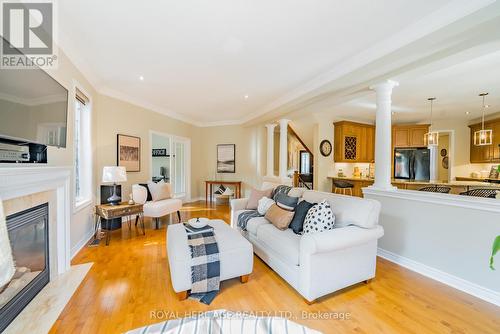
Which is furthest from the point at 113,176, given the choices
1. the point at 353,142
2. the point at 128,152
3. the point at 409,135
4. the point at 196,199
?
the point at 409,135

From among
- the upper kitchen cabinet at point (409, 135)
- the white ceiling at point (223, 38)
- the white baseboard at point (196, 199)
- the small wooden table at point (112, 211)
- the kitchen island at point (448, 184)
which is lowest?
the white baseboard at point (196, 199)

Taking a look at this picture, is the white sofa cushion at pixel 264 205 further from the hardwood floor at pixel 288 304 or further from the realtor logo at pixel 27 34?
the realtor logo at pixel 27 34

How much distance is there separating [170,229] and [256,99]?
3.10 m

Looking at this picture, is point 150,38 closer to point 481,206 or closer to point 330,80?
point 330,80

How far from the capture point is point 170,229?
8.53ft

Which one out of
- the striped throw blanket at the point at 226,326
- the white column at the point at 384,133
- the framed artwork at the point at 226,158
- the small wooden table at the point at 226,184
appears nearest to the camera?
the striped throw blanket at the point at 226,326

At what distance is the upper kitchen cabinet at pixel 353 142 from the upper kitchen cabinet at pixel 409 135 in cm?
60

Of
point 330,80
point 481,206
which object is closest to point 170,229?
point 330,80

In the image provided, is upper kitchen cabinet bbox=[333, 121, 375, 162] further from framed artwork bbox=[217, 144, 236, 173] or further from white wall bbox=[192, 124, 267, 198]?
framed artwork bbox=[217, 144, 236, 173]

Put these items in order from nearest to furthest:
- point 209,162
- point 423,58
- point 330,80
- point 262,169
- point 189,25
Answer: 1. point 189,25
2. point 423,58
3. point 330,80
4. point 262,169
5. point 209,162

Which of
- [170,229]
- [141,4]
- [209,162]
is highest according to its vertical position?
[141,4]

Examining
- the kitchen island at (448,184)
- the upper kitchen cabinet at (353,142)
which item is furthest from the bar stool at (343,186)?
the upper kitchen cabinet at (353,142)

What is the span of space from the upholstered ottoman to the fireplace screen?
3.75 feet

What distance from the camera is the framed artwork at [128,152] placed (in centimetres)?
418
